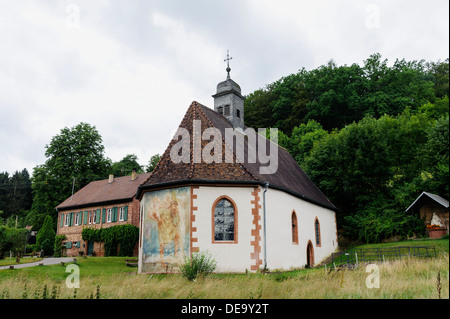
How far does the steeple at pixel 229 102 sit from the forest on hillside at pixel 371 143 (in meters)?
8.42

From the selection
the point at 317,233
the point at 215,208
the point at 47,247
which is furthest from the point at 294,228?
the point at 47,247

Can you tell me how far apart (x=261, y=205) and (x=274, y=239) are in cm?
177

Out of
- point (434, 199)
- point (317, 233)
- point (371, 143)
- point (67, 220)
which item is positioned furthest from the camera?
point (67, 220)

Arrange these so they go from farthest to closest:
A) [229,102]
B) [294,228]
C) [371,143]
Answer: [371,143], [229,102], [294,228]

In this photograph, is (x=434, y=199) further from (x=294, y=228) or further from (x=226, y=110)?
(x=226, y=110)

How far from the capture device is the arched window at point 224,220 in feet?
53.1

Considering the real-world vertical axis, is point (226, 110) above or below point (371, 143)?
above

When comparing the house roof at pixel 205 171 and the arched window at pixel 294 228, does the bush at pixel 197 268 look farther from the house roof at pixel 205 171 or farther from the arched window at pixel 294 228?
the arched window at pixel 294 228

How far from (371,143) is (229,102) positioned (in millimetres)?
11237

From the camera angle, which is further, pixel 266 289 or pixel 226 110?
pixel 226 110

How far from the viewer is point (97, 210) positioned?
34.3 m

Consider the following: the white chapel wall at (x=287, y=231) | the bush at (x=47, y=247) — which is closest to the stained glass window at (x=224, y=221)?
the white chapel wall at (x=287, y=231)

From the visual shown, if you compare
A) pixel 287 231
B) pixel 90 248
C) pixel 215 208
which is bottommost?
pixel 90 248
